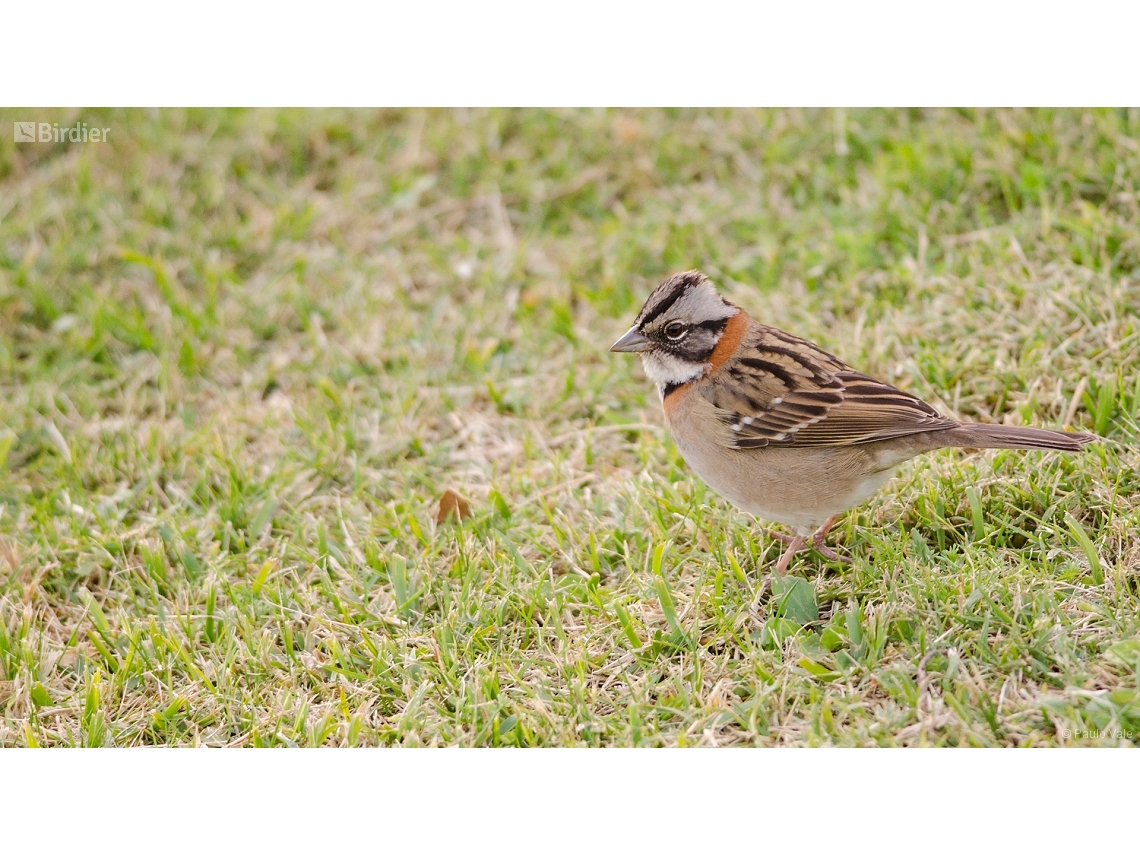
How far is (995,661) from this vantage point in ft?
12.8

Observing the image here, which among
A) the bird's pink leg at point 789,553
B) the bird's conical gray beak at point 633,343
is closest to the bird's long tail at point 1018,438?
the bird's pink leg at point 789,553

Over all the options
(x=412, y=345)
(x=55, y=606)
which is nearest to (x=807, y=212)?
(x=412, y=345)

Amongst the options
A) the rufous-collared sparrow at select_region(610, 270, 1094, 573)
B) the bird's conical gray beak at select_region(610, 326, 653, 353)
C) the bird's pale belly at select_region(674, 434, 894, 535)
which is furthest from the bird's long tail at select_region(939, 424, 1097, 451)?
the bird's conical gray beak at select_region(610, 326, 653, 353)

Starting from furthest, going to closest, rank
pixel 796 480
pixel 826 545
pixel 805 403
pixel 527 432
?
pixel 527 432 → pixel 826 545 → pixel 805 403 → pixel 796 480

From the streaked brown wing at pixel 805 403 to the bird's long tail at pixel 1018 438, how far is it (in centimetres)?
10

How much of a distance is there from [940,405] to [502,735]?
267cm

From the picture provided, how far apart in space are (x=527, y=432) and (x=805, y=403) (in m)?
1.71

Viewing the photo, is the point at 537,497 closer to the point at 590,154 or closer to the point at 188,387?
the point at 188,387

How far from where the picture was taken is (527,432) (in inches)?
227

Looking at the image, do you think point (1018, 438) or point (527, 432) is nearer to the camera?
point (1018, 438)

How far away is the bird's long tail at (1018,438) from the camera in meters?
4.14

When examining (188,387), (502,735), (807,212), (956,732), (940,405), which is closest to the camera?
(956,732)

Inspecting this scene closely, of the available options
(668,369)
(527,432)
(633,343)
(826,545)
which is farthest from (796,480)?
(527,432)

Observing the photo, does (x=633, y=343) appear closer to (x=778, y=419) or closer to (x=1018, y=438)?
(x=778, y=419)
